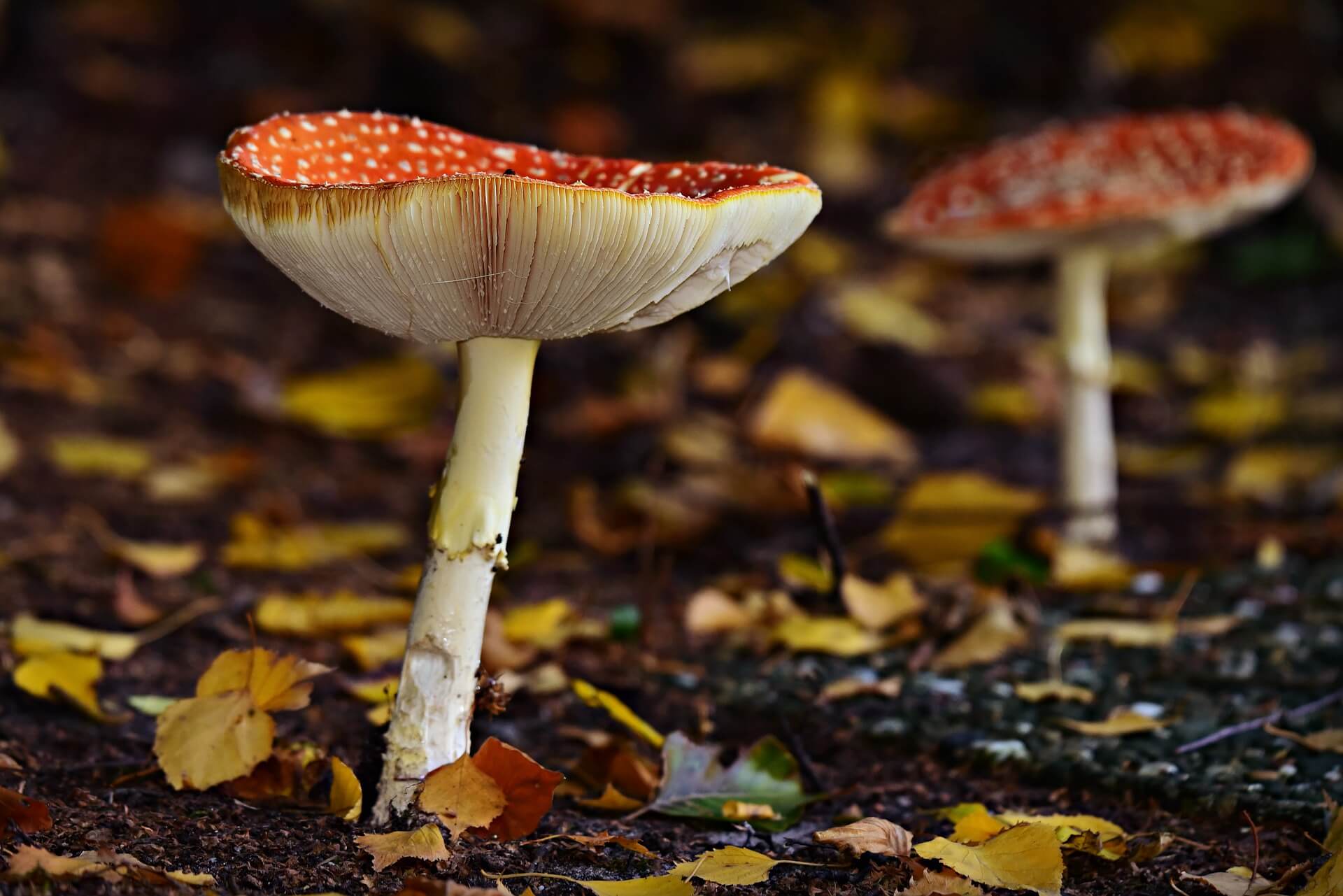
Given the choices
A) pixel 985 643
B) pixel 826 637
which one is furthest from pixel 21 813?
pixel 985 643

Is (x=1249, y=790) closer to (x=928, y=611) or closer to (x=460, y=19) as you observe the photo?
(x=928, y=611)

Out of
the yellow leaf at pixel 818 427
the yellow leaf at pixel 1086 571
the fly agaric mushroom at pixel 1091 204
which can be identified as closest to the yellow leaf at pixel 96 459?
the yellow leaf at pixel 818 427

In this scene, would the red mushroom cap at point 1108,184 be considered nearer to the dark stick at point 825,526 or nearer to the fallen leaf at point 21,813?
the dark stick at point 825,526

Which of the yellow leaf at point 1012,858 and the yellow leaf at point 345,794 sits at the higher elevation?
the yellow leaf at point 1012,858

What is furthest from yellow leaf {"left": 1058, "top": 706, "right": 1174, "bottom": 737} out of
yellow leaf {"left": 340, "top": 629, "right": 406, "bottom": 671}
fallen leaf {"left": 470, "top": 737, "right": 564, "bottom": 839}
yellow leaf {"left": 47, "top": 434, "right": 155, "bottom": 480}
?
yellow leaf {"left": 47, "top": 434, "right": 155, "bottom": 480}

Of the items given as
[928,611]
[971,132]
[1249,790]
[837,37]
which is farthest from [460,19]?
[1249,790]

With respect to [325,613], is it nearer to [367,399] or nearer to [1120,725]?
[1120,725]
